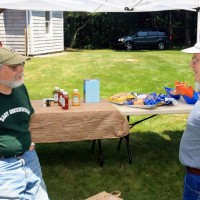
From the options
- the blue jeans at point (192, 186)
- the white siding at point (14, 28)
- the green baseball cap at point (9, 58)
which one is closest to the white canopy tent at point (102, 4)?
the green baseball cap at point (9, 58)

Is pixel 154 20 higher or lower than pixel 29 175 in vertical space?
higher

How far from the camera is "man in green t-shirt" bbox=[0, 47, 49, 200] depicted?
9.01 ft

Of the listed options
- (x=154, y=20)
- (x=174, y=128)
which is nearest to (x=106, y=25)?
(x=154, y=20)

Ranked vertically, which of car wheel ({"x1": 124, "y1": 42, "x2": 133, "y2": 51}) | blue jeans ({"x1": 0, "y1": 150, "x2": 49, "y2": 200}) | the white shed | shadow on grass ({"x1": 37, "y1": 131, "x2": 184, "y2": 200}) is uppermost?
the white shed

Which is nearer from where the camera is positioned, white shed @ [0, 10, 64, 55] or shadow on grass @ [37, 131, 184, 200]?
shadow on grass @ [37, 131, 184, 200]

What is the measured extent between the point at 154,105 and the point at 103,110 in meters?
0.72

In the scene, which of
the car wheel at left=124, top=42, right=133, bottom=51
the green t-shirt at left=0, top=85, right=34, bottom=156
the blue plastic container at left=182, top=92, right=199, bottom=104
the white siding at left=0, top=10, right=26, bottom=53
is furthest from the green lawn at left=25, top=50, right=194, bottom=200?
the car wheel at left=124, top=42, right=133, bottom=51

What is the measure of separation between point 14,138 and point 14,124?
11 centimetres

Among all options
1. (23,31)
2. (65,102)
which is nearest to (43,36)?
(23,31)

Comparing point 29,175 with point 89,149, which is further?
point 89,149

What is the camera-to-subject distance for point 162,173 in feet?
17.2

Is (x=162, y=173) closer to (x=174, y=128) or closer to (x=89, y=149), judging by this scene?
(x=89, y=149)

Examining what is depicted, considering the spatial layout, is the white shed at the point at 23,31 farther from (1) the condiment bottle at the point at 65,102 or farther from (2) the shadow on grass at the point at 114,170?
(1) the condiment bottle at the point at 65,102

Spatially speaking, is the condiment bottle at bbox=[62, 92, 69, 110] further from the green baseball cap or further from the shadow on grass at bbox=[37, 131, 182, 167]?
the green baseball cap
